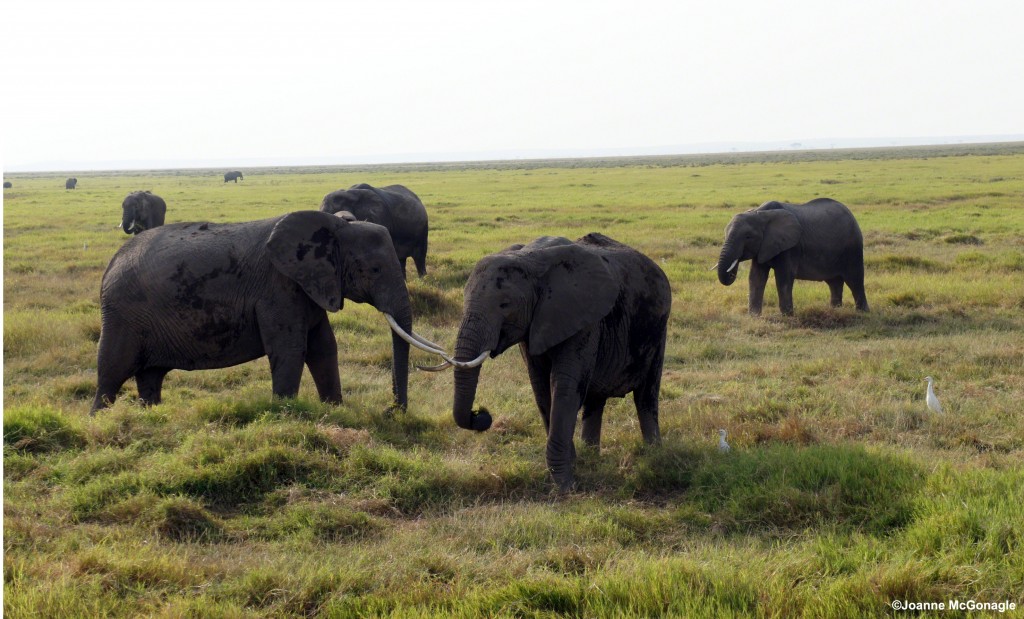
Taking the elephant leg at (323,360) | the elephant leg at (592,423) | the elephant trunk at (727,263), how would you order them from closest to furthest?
the elephant leg at (592,423) < the elephant leg at (323,360) < the elephant trunk at (727,263)

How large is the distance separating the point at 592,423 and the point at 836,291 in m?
9.22

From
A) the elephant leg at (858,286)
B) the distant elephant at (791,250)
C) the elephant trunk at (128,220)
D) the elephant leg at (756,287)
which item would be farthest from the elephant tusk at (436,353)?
the elephant trunk at (128,220)

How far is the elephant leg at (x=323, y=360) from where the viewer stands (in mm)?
8758

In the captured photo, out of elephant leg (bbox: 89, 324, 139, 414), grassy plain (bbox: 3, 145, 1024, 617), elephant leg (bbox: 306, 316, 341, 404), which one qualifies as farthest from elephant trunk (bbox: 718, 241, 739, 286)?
elephant leg (bbox: 89, 324, 139, 414)

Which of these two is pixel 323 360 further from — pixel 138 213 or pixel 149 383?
pixel 138 213

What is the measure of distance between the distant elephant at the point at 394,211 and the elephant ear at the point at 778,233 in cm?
671

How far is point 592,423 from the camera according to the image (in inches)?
312

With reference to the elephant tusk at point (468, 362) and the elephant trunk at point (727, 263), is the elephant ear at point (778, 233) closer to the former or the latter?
the elephant trunk at point (727, 263)

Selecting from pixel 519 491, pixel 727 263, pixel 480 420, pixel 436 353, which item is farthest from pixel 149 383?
pixel 727 263

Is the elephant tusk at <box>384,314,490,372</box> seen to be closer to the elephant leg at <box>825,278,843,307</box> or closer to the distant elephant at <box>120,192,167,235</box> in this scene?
the elephant leg at <box>825,278,843,307</box>

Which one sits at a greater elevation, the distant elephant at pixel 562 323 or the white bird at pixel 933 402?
the distant elephant at pixel 562 323

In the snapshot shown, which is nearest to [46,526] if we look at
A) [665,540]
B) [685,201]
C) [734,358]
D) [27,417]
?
[27,417]

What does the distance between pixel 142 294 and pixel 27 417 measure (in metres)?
1.54

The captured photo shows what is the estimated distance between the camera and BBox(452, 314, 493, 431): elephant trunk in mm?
6449
